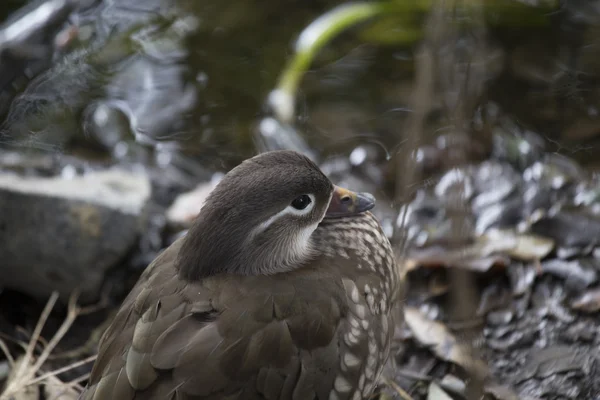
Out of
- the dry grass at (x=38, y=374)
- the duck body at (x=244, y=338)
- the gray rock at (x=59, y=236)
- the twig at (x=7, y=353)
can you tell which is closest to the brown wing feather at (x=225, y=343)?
the duck body at (x=244, y=338)

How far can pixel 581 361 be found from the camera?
Answer: 2357 mm

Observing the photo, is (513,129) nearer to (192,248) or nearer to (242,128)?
(242,128)

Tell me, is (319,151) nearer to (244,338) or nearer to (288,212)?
(288,212)

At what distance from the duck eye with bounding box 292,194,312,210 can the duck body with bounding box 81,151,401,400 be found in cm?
15

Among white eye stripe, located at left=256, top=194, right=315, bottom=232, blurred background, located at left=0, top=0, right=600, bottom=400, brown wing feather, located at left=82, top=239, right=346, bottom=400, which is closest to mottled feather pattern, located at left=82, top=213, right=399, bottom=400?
brown wing feather, located at left=82, top=239, right=346, bottom=400

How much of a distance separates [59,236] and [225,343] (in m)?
1.16

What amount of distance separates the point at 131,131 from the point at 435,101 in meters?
1.44

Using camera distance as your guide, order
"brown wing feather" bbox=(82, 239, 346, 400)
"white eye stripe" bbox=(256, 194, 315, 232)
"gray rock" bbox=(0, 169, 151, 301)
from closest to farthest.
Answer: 1. "brown wing feather" bbox=(82, 239, 346, 400)
2. "white eye stripe" bbox=(256, 194, 315, 232)
3. "gray rock" bbox=(0, 169, 151, 301)

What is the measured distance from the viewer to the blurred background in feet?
8.31

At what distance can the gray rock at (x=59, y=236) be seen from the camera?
2777mm

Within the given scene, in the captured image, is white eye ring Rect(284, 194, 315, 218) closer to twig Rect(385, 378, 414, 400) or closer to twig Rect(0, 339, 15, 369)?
twig Rect(385, 378, 414, 400)

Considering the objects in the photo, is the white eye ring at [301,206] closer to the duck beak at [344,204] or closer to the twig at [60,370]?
the duck beak at [344,204]

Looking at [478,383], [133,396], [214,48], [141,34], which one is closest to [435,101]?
[214,48]

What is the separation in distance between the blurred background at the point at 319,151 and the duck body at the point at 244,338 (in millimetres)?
270
